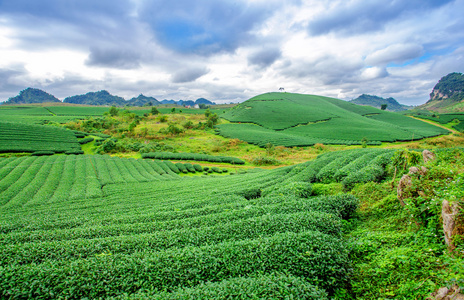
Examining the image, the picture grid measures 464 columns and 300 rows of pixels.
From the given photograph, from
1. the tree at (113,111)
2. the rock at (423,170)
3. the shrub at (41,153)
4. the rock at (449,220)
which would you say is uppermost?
the tree at (113,111)

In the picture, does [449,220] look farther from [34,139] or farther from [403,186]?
[34,139]

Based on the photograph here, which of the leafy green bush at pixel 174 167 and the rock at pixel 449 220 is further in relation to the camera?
the leafy green bush at pixel 174 167

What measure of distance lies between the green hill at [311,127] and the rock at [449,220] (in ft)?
211

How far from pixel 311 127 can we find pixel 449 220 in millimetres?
95971

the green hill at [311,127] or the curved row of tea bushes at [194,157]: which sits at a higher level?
the green hill at [311,127]

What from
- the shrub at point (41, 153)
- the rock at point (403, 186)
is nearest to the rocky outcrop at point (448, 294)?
the rock at point (403, 186)

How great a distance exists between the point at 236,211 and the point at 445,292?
27.2 ft

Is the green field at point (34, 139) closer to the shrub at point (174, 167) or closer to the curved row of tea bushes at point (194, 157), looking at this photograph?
the curved row of tea bushes at point (194, 157)

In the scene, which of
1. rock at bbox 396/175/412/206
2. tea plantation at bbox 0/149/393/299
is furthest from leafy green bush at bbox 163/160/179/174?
rock at bbox 396/175/412/206

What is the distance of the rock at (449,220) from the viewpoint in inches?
247

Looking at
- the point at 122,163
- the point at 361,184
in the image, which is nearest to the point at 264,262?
the point at 361,184

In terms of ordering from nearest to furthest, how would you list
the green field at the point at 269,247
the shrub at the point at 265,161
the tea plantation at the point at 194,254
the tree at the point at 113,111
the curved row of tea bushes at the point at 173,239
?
the green field at the point at 269,247
the tea plantation at the point at 194,254
the curved row of tea bushes at the point at 173,239
the shrub at the point at 265,161
the tree at the point at 113,111

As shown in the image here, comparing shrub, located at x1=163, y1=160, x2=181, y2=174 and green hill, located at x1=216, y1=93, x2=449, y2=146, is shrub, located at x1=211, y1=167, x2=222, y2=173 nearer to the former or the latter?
shrub, located at x1=163, y1=160, x2=181, y2=174

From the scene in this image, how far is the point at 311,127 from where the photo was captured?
96.4 m
